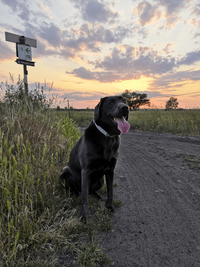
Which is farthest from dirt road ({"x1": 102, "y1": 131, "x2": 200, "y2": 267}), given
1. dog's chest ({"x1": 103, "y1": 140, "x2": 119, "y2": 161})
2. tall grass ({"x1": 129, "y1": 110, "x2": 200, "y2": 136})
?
tall grass ({"x1": 129, "y1": 110, "x2": 200, "y2": 136})

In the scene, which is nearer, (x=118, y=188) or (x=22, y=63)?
(x=118, y=188)

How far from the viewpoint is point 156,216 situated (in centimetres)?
228

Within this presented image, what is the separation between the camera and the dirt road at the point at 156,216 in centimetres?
164

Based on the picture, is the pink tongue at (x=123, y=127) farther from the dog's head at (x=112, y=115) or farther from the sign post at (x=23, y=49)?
the sign post at (x=23, y=49)

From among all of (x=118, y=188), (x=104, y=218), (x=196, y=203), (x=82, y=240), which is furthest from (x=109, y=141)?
(x=196, y=203)

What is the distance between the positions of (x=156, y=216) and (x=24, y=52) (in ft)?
22.4

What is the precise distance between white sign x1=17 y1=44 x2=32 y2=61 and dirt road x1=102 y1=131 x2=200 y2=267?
530cm

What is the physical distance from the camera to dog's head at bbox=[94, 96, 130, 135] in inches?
83.2

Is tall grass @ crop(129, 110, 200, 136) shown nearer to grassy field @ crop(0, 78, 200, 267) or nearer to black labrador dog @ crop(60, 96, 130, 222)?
black labrador dog @ crop(60, 96, 130, 222)

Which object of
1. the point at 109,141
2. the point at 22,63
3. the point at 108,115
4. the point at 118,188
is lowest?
the point at 118,188

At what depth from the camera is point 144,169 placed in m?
4.02

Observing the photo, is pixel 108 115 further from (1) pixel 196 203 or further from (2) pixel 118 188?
(1) pixel 196 203

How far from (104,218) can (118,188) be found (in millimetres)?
1047

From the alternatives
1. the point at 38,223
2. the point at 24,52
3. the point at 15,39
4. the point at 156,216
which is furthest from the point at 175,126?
the point at 38,223
